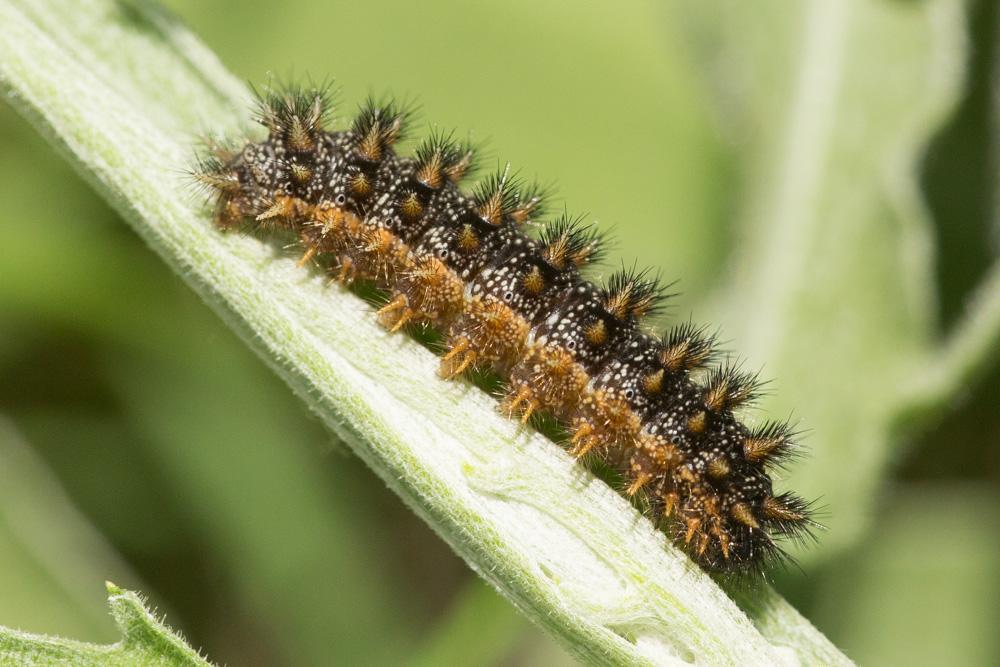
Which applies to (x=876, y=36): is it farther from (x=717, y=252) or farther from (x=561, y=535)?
(x=561, y=535)

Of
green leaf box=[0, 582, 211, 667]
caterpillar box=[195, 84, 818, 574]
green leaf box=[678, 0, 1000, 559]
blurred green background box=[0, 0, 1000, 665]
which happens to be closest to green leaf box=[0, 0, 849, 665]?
caterpillar box=[195, 84, 818, 574]

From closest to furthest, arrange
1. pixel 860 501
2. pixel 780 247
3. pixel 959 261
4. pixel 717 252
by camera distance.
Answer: pixel 860 501
pixel 780 247
pixel 959 261
pixel 717 252

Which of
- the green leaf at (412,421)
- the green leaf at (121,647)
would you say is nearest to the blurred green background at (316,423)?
the green leaf at (412,421)

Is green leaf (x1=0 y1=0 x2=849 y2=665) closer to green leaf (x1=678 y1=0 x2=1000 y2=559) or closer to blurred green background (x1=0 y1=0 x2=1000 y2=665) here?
green leaf (x1=678 y1=0 x2=1000 y2=559)

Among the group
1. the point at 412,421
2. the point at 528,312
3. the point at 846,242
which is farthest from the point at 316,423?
the point at 846,242

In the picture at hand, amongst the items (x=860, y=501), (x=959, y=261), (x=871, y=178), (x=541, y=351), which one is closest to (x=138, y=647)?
(x=541, y=351)

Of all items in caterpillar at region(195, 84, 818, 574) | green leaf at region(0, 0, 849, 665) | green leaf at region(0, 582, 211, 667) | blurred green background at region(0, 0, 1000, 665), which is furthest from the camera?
blurred green background at region(0, 0, 1000, 665)

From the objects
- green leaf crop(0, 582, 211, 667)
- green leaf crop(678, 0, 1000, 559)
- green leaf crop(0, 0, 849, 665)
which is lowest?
green leaf crop(0, 582, 211, 667)
